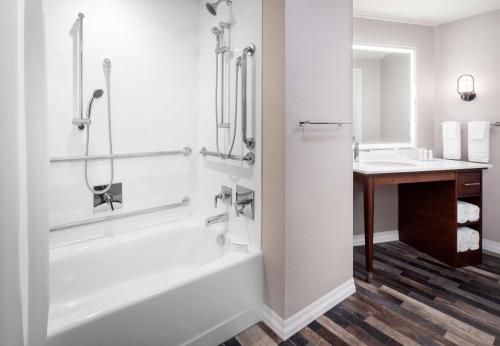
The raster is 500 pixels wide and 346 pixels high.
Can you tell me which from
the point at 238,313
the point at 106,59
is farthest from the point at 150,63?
the point at 238,313

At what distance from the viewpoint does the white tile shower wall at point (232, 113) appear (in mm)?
1864

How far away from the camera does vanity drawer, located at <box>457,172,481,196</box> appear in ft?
8.34

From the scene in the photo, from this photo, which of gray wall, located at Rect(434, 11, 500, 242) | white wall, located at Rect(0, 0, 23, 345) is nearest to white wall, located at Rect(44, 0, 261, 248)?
white wall, located at Rect(0, 0, 23, 345)

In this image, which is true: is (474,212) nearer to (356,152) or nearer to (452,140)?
(452,140)

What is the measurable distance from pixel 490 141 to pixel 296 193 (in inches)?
88.4

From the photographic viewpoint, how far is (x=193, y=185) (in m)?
2.49

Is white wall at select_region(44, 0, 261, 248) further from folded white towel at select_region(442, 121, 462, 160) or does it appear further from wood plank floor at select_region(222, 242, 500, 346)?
folded white towel at select_region(442, 121, 462, 160)

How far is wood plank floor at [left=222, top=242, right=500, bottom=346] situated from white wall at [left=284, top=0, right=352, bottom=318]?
177 mm

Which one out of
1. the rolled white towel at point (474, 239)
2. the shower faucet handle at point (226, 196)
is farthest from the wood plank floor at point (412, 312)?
the shower faucet handle at point (226, 196)

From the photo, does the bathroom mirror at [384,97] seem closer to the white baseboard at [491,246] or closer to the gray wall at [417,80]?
the gray wall at [417,80]

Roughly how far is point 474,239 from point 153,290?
8.58 ft

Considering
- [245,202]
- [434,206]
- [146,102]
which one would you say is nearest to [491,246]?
[434,206]

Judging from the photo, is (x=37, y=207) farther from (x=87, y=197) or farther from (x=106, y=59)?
(x=106, y=59)

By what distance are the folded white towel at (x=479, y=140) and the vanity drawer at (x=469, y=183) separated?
0.28 meters
